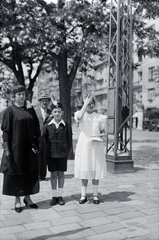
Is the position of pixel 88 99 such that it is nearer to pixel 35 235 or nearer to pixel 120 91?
pixel 35 235

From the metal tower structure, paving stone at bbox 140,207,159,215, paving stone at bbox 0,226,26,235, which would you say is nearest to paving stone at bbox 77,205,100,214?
paving stone at bbox 140,207,159,215

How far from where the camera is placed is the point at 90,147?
5.41 metres

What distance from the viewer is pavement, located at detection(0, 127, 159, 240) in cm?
399

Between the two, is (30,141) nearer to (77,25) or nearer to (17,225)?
(17,225)

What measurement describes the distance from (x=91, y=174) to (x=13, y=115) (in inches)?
64.2

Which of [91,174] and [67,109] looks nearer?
[91,174]

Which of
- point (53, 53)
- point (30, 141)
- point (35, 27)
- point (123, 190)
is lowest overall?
point (123, 190)

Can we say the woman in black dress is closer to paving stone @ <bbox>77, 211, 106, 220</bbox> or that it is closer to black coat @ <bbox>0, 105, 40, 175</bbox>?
black coat @ <bbox>0, 105, 40, 175</bbox>

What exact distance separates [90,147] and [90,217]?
1202 millimetres

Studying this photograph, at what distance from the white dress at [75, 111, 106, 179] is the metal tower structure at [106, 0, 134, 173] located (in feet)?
→ 9.67

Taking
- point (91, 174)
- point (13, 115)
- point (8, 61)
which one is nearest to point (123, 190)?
point (91, 174)

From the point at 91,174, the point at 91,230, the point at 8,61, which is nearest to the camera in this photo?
the point at 91,230

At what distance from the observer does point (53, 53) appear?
11.2m

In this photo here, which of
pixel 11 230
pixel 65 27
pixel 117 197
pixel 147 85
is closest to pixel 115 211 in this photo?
pixel 117 197
